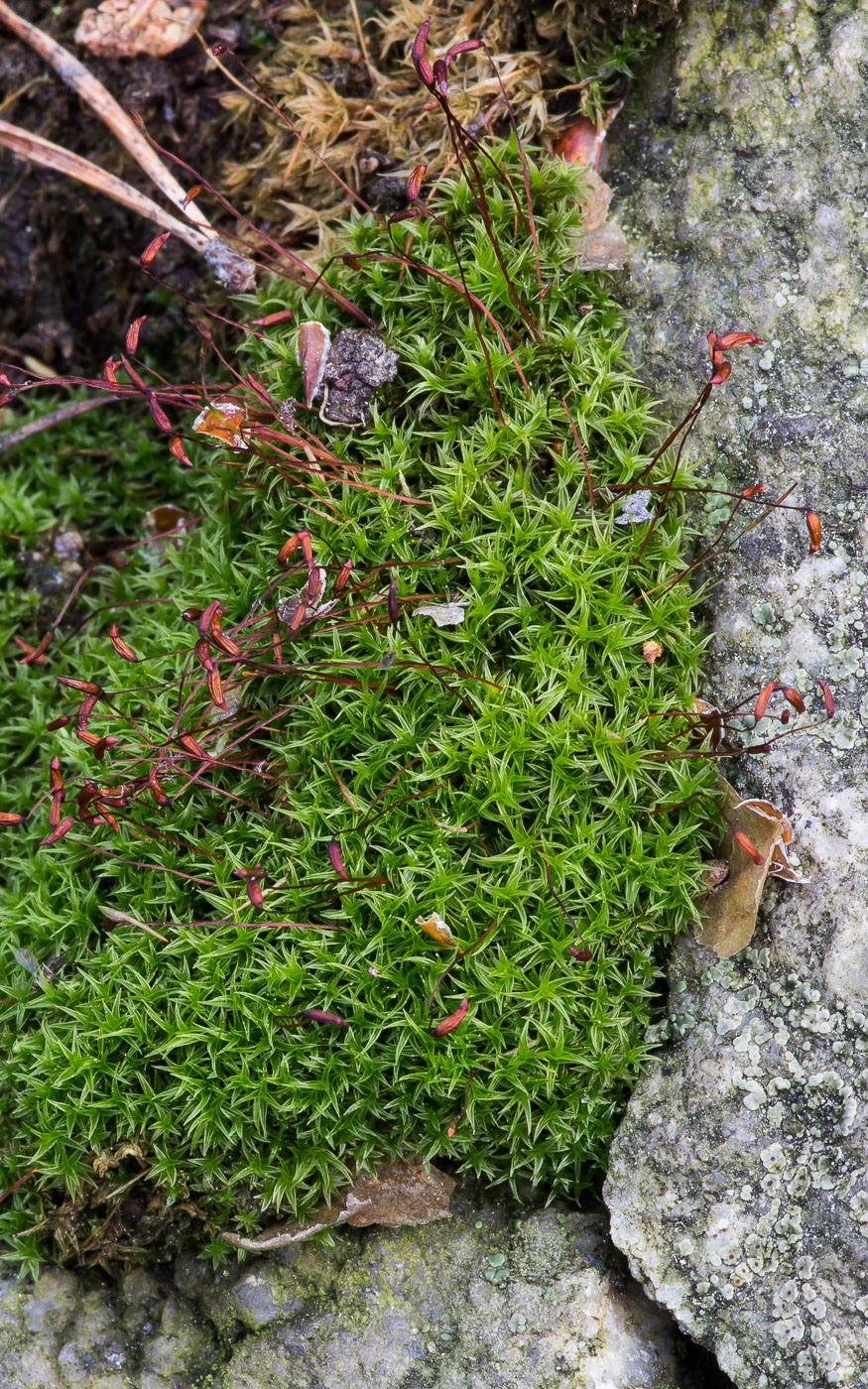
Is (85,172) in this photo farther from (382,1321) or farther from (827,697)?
(382,1321)

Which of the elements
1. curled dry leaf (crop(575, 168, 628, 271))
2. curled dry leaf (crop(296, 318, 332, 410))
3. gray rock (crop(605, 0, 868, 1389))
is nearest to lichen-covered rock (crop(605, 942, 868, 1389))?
gray rock (crop(605, 0, 868, 1389))

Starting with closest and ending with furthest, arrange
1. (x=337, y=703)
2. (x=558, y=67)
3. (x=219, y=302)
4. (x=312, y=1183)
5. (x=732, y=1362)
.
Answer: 1. (x=732, y=1362)
2. (x=312, y=1183)
3. (x=337, y=703)
4. (x=558, y=67)
5. (x=219, y=302)

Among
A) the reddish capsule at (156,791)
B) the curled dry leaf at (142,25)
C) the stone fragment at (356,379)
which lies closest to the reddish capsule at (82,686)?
the reddish capsule at (156,791)

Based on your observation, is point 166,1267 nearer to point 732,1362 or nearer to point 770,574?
point 732,1362

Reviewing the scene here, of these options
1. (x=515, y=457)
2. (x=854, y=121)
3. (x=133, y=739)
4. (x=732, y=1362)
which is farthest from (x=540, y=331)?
(x=732, y=1362)

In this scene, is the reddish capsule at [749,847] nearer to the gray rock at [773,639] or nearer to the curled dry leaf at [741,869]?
the curled dry leaf at [741,869]

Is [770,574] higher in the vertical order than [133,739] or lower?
higher
